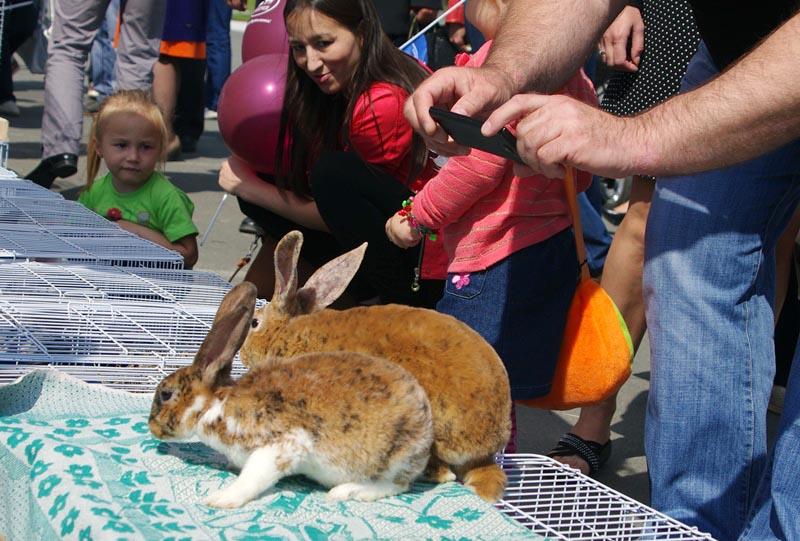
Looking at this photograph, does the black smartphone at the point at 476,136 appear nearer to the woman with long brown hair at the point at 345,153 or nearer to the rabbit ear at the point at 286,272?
the rabbit ear at the point at 286,272

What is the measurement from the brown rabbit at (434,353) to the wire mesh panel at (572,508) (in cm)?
10

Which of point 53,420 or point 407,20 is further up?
point 407,20

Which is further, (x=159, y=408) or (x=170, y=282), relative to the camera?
(x=170, y=282)

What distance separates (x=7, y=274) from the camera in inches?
104

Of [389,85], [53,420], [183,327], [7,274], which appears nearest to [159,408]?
[53,420]

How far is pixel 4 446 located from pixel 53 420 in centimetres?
11

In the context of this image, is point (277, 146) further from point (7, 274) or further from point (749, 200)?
point (749, 200)

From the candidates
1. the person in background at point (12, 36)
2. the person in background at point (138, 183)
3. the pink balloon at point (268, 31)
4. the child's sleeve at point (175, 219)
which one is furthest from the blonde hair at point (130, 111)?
the person in background at point (12, 36)

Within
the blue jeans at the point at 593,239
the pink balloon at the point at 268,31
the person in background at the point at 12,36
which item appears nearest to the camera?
the pink balloon at the point at 268,31

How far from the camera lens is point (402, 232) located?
3.07m

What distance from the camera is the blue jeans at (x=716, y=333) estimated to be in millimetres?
2320

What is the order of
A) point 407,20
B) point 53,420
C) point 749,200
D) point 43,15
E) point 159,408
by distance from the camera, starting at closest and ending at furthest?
1. point 159,408
2. point 53,420
3. point 749,200
4. point 407,20
5. point 43,15

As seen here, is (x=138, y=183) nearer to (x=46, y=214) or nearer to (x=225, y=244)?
(x=46, y=214)

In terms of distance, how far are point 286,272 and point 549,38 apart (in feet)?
2.90
